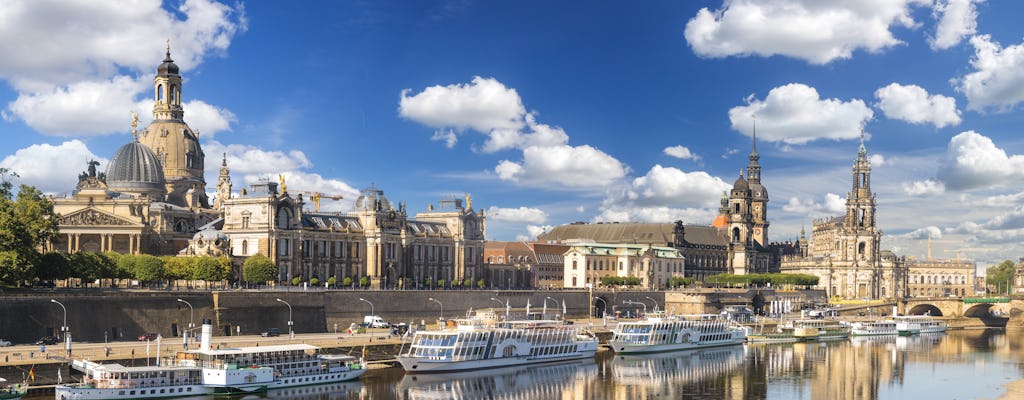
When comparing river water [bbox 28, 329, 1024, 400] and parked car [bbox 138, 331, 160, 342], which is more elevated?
parked car [bbox 138, 331, 160, 342]

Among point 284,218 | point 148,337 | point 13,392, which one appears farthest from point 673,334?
point 13,392

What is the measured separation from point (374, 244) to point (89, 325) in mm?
49200

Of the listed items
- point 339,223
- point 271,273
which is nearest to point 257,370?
point 271,273

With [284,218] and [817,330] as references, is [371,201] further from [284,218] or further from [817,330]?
[817,330]

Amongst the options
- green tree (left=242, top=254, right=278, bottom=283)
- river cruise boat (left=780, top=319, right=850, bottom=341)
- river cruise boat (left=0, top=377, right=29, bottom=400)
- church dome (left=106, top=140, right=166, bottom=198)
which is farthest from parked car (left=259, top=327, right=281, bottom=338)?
river cruise boat (left=780, top=319, right=850, bottom=341)

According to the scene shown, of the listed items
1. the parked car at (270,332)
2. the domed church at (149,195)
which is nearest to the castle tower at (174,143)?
the domed church at (149,195)

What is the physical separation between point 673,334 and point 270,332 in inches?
1509

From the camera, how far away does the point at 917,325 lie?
467 feet

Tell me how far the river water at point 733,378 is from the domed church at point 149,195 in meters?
35.8

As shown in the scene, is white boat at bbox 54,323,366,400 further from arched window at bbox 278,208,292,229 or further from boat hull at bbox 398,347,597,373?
arched window at bbox 278,208,292,229

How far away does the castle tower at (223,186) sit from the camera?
467 feet

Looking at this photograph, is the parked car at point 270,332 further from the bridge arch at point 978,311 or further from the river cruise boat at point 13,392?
the bridge arch at point 978,311

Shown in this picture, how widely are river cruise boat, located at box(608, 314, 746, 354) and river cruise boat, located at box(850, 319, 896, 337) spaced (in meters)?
24.7

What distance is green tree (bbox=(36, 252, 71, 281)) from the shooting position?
8794cm
